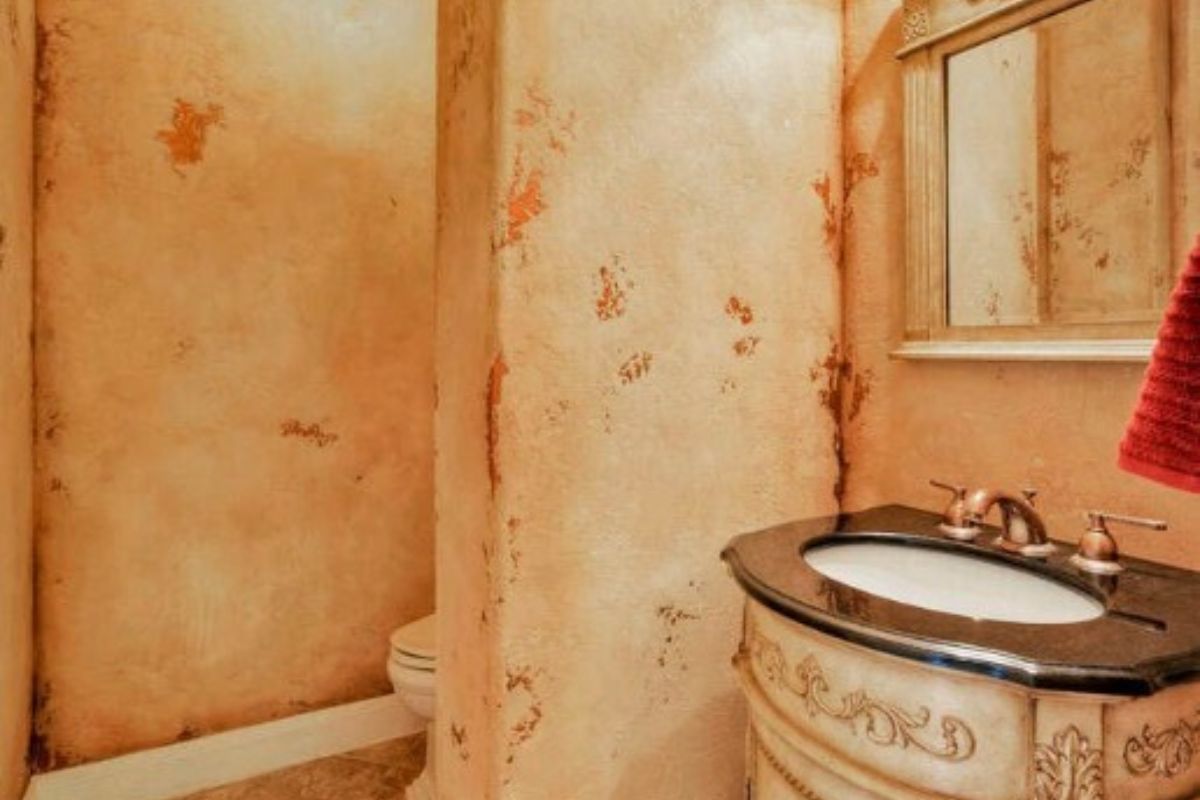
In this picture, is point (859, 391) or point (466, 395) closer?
point (466, 395)

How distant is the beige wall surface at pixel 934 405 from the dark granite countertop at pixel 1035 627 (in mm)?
113

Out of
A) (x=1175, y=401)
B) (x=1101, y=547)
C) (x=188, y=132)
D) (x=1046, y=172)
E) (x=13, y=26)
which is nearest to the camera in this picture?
(x=1175, y=401)

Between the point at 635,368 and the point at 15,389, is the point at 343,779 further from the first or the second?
the point at 635,368

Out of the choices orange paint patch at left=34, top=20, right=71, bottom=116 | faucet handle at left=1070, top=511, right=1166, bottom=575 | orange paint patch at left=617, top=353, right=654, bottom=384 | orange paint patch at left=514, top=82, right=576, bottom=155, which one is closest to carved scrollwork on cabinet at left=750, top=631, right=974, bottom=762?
faucet handle at left=1070, top=511, right=1166, bottom=575

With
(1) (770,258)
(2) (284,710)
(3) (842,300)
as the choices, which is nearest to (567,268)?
(1) (770,258)

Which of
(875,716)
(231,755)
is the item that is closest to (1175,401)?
(875,716)

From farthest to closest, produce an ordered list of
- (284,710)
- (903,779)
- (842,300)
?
(284,710) < (842,300) < (903,779)

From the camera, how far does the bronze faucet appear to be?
1019mm

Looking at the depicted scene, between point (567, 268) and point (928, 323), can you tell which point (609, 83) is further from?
point (928, 323)

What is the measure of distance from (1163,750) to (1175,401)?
0.34 metres

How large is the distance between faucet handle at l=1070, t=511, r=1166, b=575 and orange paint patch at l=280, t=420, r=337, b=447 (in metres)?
1.90

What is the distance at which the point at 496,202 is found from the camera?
1097 millimetres

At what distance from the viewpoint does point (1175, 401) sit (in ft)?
1.90

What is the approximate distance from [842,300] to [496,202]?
779 millimetres
